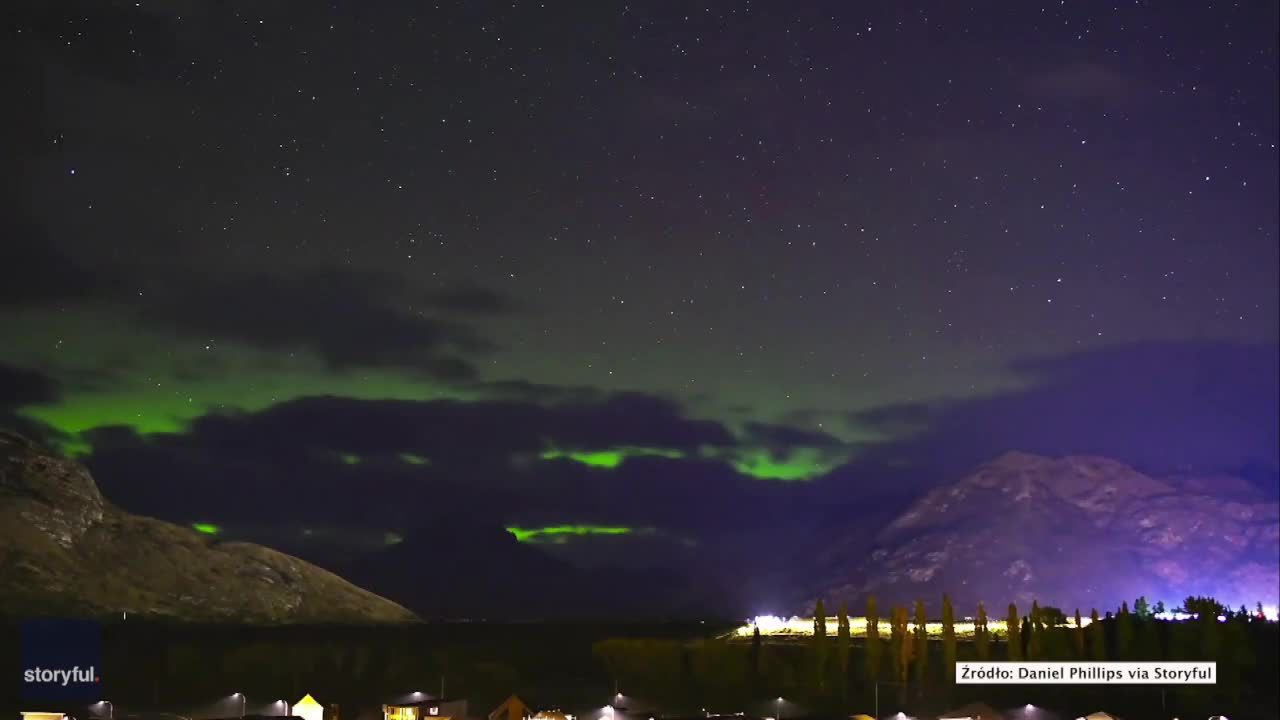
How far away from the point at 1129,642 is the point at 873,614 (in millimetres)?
27708

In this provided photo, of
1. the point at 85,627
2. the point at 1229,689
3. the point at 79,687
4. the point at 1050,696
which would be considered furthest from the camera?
the point at 1050,696

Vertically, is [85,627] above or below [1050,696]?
above

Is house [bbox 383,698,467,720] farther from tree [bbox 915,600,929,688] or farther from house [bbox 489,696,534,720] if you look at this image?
tree [bbox 915,600,929,688]

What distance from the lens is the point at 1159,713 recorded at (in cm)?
12750

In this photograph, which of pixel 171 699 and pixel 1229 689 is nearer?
pixel 1229 689

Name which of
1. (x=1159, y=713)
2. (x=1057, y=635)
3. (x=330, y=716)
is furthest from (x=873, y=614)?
(x=330, y=716)

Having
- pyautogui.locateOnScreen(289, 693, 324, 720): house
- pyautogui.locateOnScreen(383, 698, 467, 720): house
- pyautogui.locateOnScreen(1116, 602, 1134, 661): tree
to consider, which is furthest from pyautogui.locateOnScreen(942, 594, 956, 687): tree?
pyautogui.locateOnScreen(289, 693, 324, 720): house

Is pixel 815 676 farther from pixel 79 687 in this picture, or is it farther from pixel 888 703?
pixel 79 687

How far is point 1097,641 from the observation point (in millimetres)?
149125

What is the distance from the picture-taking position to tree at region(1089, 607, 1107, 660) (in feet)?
487

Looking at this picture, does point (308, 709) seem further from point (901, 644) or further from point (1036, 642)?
point (901, 644)

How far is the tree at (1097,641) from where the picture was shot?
148 metres

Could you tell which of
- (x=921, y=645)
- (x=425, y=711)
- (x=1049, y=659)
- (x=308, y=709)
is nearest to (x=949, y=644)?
(x=921, y=645)

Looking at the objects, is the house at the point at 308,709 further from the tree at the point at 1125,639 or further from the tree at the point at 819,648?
the tree at the point at 1125,639
